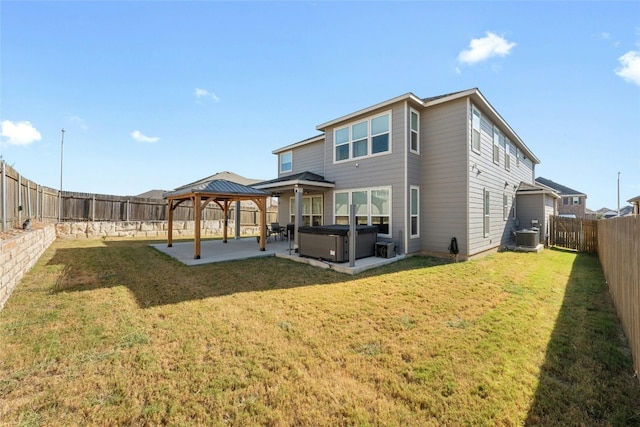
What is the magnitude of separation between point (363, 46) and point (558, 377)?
10.4 metres

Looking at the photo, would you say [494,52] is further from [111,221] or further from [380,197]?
[111,221]

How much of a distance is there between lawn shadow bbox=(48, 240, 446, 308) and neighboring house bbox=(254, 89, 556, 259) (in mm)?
1349

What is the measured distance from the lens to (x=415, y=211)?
8.98 meters

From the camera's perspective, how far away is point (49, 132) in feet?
72.3

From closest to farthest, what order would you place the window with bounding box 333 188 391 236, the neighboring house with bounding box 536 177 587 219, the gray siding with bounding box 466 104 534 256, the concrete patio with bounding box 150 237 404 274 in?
the concrete patio with bounding box 150 237 404 274 → the gray siding with bounding box 466 104 534 256 → the window with bounding box 333 188 391 236 → the neighboring house with bounding box 536 177 587 219

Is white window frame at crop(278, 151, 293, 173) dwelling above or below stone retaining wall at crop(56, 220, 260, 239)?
above

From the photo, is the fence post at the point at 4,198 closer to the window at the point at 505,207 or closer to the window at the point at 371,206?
the window at the point at 371,206

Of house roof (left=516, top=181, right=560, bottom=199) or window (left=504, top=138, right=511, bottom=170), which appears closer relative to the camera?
window (left=504, top=138, right=511, bottom=170)

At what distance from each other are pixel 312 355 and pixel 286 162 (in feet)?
41.7

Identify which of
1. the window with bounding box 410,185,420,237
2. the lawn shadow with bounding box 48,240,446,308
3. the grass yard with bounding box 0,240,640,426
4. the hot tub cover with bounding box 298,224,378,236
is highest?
the window with bounding box 410,185,420,237

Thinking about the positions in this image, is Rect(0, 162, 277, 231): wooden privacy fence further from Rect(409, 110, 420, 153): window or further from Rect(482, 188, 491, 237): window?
Rect(482, 188, 491, 237): window

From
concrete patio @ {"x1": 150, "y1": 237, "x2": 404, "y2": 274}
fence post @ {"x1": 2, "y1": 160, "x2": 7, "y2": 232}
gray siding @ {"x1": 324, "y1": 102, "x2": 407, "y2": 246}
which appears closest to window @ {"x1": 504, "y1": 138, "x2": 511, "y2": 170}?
gray siding @ {"x1": 324, "y1": 102, "x2": 407, "y2": 246}

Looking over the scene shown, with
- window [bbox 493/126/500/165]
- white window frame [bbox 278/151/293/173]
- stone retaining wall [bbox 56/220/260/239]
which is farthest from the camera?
white window frame [bbox 278/151/293/173]

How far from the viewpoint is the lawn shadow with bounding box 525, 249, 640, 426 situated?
2.03 metres
